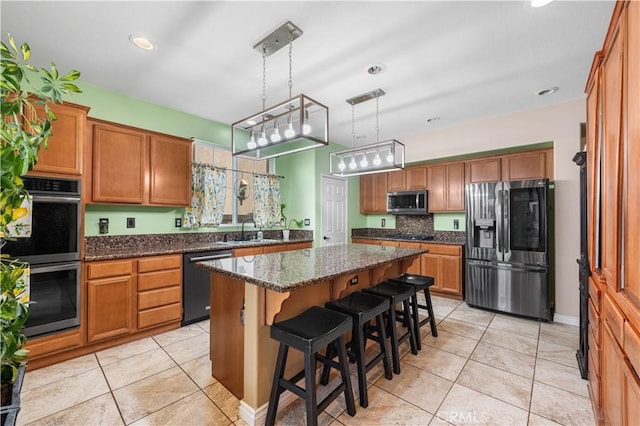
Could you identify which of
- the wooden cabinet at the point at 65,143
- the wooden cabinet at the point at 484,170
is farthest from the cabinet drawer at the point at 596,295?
the wooden cabinet at the point at 65,143

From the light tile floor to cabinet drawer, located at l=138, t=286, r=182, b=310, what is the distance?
14.8 inches

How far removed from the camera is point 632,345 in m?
1.07

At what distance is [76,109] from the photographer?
2.57 meters

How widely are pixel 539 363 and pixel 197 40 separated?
4.12m

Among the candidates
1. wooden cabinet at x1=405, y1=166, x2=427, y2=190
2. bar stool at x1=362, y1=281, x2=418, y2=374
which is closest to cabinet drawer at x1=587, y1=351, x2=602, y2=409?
bar stool at x1=362, y1=281, x2=418, y2=374

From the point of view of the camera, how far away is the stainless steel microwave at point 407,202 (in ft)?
16.2

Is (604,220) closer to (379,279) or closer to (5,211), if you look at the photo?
(379,279)

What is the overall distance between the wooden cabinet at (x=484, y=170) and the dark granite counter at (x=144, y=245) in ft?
10.8

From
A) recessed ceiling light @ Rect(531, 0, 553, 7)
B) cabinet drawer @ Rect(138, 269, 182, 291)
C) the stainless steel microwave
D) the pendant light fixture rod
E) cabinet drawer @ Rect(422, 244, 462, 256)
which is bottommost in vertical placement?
cabinet drawer @ Rect(138, 269, 182, 291)

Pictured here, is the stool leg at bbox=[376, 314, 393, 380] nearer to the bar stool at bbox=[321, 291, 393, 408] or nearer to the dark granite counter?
the bar stool at bbox=[321, 291, 393, 408]

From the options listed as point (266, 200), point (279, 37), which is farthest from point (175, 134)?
point (279, 37)

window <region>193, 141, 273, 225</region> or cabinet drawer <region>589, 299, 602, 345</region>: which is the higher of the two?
window <region>193, 141, 273, 225</region>

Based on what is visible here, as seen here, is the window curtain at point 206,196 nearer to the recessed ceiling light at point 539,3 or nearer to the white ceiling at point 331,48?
the white ceiling at point 331,48

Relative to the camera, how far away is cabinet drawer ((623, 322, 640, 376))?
3.33ft
